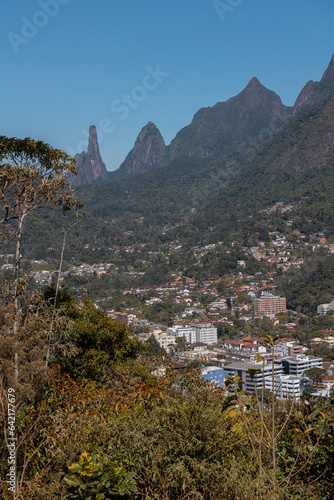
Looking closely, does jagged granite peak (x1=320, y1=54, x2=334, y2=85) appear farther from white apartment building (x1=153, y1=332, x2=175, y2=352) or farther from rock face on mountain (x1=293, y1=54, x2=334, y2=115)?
white apartment building (x1=153, y1=332, x2=175, y2=352)

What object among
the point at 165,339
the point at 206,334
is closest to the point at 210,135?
the point at 206,334

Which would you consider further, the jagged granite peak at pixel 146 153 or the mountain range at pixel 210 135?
the jagged granite peak at pixel 146 153

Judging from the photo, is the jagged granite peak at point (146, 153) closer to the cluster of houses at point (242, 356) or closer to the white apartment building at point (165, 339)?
the cluster of houses at point (242, 356)

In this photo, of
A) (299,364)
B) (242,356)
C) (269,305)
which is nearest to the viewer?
(299,364)

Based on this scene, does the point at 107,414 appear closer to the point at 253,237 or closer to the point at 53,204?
the point at 53,204

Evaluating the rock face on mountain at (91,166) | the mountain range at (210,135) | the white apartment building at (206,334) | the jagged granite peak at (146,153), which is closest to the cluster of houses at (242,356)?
the white apartment building at (206,334)

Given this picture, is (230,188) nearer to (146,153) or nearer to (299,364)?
(146,153)

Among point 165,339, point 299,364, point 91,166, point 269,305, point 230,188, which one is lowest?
point 299,364
